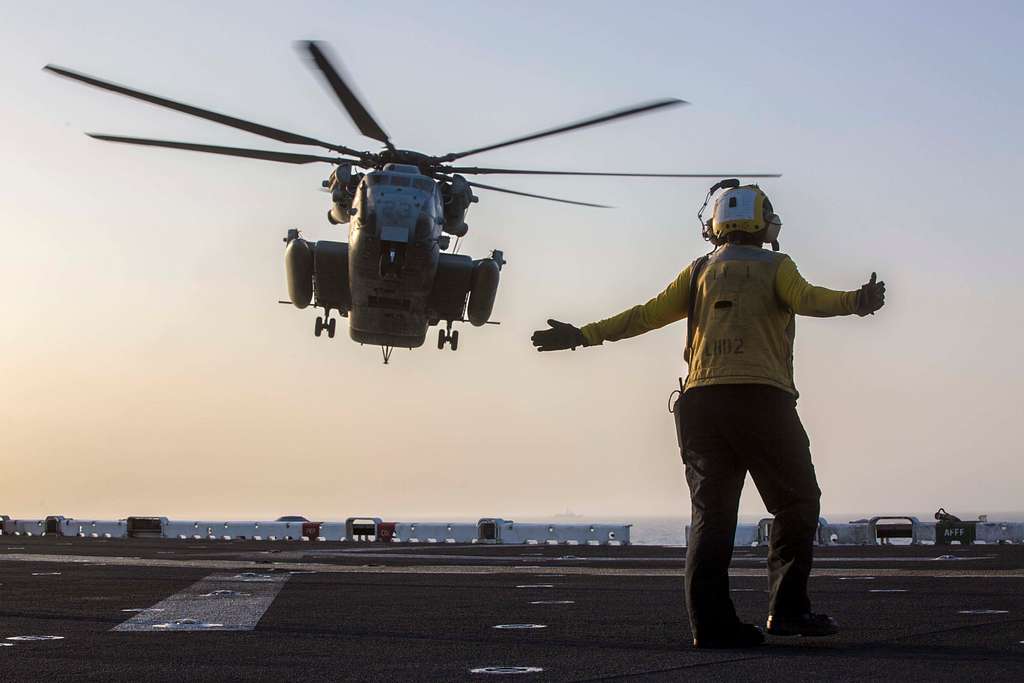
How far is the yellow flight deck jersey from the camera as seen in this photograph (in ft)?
26.7

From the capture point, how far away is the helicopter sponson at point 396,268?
94.0 ft

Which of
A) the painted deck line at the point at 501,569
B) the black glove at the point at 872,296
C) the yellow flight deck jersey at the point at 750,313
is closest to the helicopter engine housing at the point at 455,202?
the painted deck line at the point at 501,569

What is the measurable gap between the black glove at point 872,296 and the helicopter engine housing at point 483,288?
23.2 m

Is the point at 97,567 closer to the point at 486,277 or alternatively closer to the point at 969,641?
the point at 486,277

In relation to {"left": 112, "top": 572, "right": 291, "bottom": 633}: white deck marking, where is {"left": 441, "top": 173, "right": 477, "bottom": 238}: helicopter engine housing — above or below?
above

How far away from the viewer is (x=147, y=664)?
22.8 feet

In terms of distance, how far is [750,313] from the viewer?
8.28 m

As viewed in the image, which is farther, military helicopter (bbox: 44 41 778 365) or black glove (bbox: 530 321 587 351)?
military helicopter (bbox: 44 41 778 365)

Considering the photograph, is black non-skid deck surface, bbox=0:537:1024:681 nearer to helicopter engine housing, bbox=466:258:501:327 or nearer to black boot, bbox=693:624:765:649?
black boot, bbox=693:624:765:649

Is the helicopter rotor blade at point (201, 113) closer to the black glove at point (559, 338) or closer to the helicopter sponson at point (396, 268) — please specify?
the helicopter sponson at point (396, 268)

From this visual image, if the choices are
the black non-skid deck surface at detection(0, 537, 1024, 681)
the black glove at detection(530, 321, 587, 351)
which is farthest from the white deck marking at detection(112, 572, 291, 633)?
the black glove at detection(530, 321, 587, 351)

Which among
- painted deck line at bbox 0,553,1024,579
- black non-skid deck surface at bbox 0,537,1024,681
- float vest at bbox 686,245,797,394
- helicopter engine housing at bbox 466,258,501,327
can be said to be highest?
helicopter engine housing at bbox 466,258,501,327

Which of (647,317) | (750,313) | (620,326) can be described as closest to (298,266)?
(620,326)

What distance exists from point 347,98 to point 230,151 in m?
3.15
